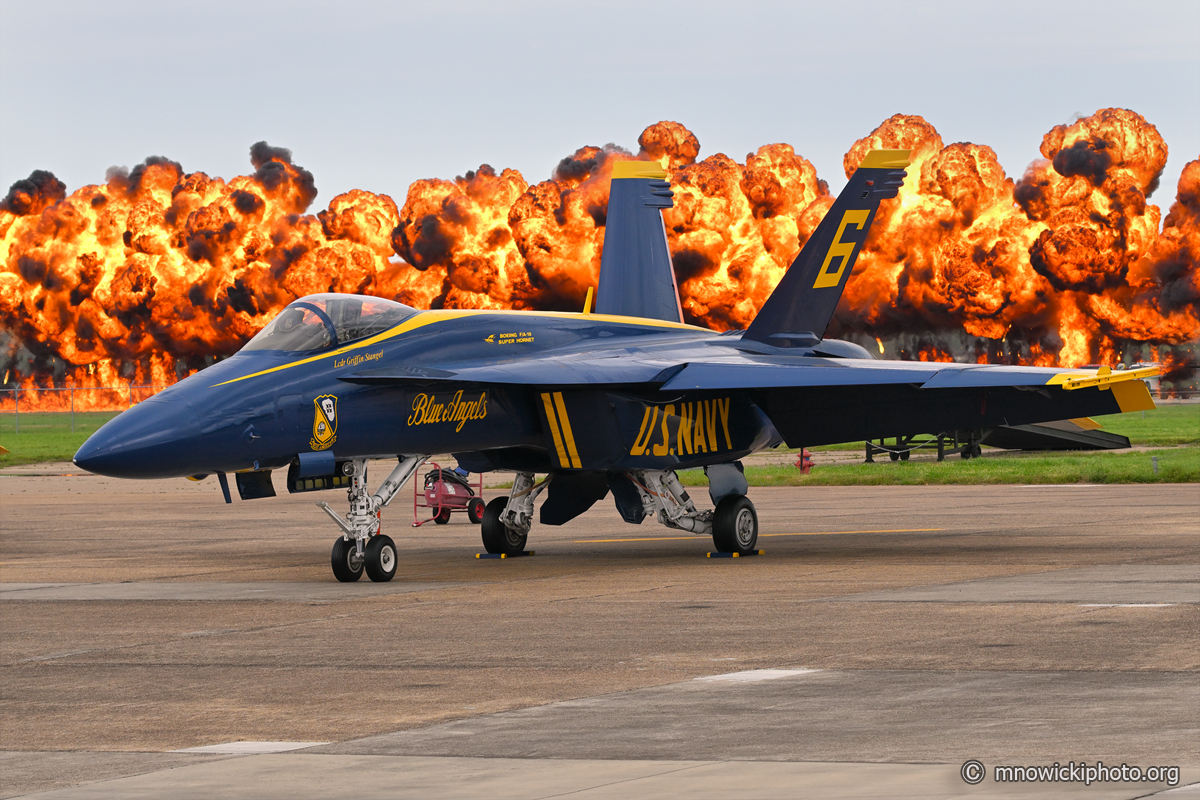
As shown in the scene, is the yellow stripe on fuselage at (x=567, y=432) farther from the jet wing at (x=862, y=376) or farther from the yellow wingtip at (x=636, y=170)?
the yellow wingtip at (x=636, y=170)

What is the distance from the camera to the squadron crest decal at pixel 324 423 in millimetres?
17484

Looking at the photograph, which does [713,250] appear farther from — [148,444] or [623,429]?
[148,444]

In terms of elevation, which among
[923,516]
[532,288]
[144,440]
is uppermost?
[532,288]

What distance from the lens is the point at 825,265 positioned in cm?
2377

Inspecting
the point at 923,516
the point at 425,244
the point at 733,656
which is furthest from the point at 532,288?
the point at 733,656

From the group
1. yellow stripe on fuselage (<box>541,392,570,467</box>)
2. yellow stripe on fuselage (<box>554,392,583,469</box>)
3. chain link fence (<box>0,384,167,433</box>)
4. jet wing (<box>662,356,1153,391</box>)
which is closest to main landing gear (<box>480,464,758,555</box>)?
yellow stripe on fuselage (<box>554,392,583,469</box>)

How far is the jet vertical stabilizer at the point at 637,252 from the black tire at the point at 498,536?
6.45 m

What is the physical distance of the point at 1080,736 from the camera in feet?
26.5

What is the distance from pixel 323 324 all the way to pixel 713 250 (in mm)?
59989

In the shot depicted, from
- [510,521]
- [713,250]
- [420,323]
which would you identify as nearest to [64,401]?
[713,250]

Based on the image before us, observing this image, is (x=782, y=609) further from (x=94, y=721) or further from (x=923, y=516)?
(x=923, y=516)

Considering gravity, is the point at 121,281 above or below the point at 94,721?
above

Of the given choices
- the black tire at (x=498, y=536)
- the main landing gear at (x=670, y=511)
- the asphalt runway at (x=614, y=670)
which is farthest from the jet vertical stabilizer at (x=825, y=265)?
the black tire at (x=498, y=536)

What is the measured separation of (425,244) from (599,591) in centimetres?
7241
